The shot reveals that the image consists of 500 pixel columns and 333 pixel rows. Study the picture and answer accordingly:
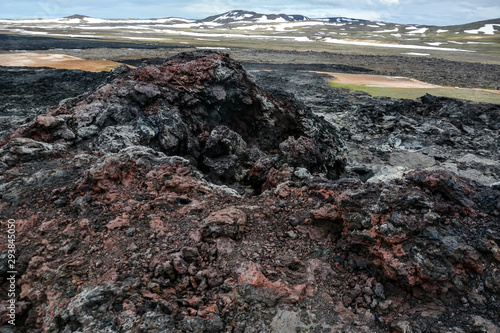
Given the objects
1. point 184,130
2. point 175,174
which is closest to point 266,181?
point 175,174

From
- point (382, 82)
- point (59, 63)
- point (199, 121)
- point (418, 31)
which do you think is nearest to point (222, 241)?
point (199, 121)

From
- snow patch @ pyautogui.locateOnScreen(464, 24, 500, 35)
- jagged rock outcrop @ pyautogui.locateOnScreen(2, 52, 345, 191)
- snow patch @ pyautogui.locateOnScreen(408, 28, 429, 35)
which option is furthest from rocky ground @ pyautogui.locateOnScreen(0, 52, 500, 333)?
snow patch @ pyautogui.locateOnScreen(464, 24, 500, 35)

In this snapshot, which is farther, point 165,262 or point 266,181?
point 266,181

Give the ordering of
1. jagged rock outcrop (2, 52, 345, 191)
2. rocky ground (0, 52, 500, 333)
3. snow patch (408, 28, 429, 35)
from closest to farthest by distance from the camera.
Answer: rocky ground (0, 52, 500, 333) < jagged rock outcrop (2, 52, 345, 191) < snow patch (408, 28, 429, 35)

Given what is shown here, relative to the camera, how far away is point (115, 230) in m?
6.18

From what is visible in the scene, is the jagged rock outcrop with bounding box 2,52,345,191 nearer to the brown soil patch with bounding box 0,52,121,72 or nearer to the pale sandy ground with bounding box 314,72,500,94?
the pale sandy ground with bounding box 314,72,500,94

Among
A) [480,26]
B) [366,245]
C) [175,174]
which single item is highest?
[480,26]

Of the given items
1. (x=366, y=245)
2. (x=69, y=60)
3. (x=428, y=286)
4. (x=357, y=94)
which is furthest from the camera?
(x=69, y=60)

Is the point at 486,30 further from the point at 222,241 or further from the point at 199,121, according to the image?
the point at 222,241

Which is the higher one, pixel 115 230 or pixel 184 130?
pixel 184 130

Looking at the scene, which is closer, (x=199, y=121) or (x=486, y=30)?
(x=199, y=121)

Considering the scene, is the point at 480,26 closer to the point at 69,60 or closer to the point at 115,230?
the point at 69,60

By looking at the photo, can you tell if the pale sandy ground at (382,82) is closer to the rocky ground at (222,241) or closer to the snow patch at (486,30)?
the rocky ground at (222,241)

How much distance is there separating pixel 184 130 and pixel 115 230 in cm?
587
